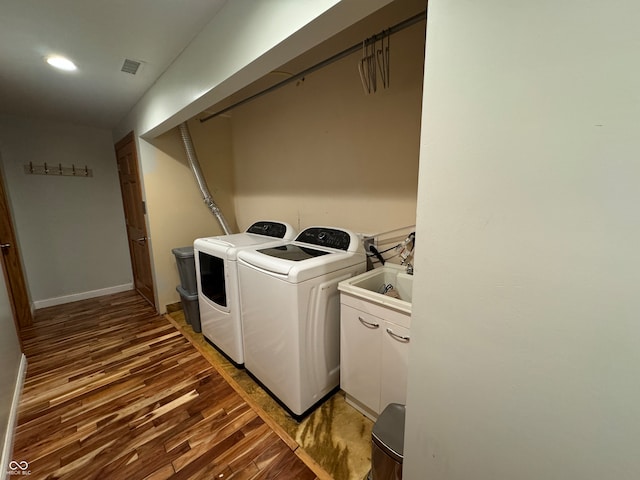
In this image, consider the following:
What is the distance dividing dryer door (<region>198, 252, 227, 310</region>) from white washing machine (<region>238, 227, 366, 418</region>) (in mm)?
295

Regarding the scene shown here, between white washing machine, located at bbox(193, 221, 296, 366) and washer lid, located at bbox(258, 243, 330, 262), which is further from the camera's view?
white washing machine, located at bbox(193, 221, 296, 366)

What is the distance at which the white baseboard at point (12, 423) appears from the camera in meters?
1.28

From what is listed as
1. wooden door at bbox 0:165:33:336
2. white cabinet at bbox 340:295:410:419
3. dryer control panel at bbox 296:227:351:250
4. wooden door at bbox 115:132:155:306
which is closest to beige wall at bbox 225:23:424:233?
dryer control panel at bbox 296:227:351:250

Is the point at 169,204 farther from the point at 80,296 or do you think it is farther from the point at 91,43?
the point at 80,296

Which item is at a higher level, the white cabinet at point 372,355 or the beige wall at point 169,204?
the beige wall at point 169,204

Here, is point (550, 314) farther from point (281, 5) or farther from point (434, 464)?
point (281, 5)

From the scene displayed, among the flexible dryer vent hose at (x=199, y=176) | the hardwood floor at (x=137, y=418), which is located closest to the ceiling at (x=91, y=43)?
the flexible dryer vent hose at (x=199, y=176)

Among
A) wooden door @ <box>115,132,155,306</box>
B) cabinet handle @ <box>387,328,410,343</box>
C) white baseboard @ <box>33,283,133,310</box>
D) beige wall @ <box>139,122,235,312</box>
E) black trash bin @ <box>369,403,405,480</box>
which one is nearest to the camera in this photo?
black trash bin @ <box>369,403,405,480</box>

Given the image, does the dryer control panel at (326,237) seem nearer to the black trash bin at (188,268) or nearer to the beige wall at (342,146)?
the beige wall at (342,146)

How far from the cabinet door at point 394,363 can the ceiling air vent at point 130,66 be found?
2.35 m

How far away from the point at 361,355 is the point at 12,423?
209cm

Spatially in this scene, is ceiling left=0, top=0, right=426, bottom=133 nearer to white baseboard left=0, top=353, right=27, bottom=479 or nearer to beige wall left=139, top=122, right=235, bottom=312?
beige wall left=139, top=122, right=235, bottom=312

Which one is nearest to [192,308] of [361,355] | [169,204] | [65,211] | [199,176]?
[169,204]

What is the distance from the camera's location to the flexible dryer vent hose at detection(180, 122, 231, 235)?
274cm
